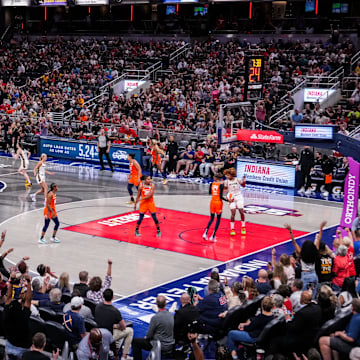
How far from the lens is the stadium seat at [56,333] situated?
935 centimetres

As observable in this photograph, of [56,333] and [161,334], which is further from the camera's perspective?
[161,334]

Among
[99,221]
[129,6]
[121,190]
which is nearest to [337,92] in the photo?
[121,190]

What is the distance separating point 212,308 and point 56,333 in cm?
242

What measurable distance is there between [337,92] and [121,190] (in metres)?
13.5

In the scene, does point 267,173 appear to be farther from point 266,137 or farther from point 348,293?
point 348,293

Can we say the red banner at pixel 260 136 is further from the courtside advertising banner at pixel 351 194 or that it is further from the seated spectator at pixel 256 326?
the seated spectator at pixel 256 326

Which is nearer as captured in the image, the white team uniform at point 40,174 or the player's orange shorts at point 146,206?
the player's orange shorts at point 146,206

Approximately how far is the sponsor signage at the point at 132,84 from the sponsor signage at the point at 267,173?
1399cm

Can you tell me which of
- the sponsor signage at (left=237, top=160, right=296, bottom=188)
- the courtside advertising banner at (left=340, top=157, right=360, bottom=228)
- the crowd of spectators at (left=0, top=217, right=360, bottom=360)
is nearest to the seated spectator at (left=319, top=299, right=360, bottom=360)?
the crowd of spectators at (left=0, top=217, right=360, bottom=360)

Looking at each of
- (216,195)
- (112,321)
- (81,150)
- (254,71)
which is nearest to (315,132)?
(216,195)

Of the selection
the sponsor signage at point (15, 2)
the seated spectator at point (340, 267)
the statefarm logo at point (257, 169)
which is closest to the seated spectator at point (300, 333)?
the seated spectator at point (340, 267)

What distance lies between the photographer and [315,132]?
1641 centimetres

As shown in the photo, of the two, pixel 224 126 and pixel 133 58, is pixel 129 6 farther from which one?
pixel 224 126

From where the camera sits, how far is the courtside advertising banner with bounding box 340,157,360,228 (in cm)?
1609
